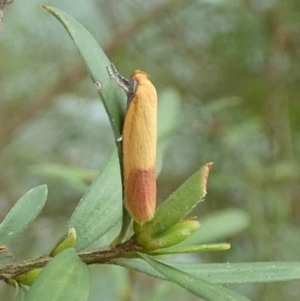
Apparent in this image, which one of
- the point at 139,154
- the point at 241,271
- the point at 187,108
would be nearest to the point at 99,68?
the point at 139,154

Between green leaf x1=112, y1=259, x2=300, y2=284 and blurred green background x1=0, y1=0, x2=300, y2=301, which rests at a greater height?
green leaf x1=112, y1=259, x2=300, y2=284

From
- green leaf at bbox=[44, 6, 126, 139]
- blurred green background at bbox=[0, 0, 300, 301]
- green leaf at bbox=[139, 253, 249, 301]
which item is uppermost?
green leaf at bbox=[44, 6, 126, 139]

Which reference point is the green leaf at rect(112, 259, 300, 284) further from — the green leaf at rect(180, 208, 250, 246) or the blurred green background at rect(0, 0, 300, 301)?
the blurred green background at rect(0, 0, 300, 301)

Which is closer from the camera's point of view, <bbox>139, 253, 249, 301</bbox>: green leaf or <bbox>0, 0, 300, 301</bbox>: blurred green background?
<bbox>139, 253, 249, 301</bbox>: green leaf

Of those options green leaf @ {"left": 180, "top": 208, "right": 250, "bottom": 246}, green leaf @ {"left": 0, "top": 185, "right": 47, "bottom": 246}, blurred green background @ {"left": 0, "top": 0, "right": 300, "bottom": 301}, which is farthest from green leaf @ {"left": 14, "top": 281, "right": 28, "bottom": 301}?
blurred green background @ {"left": 0, "top": 0, "right": 300, "bottom": 301}

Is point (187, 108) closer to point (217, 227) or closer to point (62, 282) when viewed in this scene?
point (217, 227)

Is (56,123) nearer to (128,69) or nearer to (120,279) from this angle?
(128,69)

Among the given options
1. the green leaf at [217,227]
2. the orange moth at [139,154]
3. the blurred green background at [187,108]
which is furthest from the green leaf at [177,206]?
the blurred green background at [187,108]
